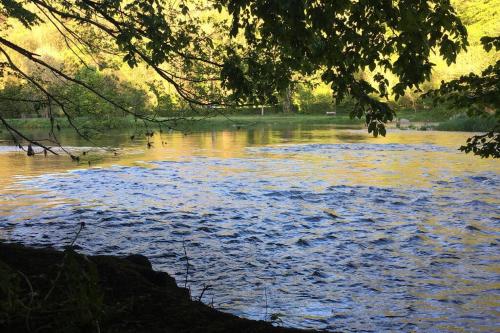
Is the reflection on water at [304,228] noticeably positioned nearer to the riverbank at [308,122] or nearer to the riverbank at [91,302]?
the riverbank at [91,302]

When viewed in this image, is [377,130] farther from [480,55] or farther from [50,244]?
[480,55]

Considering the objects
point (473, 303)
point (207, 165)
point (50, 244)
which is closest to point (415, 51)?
point (473, 303)

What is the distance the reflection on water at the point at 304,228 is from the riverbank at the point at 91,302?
321 cm

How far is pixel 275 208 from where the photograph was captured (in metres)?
18.3

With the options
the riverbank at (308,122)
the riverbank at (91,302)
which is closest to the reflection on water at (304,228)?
the riverbank at (91,302)

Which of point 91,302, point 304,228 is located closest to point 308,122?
point 304,228

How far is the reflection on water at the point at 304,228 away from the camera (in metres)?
9.34

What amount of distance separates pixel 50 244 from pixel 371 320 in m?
8.08

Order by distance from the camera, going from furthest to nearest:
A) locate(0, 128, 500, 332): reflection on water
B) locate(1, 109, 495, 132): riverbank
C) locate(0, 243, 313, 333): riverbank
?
1. locate(1, 109, 495, 132): riverbank
2. locate(0, 128, 500, 332): reflection on water
3. locate(0, 243, 313, 333): riverbank

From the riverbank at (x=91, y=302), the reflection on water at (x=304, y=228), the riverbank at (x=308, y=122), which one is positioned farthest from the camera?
the riverbank at (x=308, y=122)

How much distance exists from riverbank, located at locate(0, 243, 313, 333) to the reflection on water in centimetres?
321

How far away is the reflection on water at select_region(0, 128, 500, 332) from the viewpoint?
9.34 metres

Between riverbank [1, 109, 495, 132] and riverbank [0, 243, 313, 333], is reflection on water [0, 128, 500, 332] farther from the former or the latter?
riverbank [1, 109, 495, 132]

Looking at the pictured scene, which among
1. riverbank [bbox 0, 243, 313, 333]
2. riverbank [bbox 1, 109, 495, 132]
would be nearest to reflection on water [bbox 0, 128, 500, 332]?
riverbank [bbox 0, 243, 313, 333]
